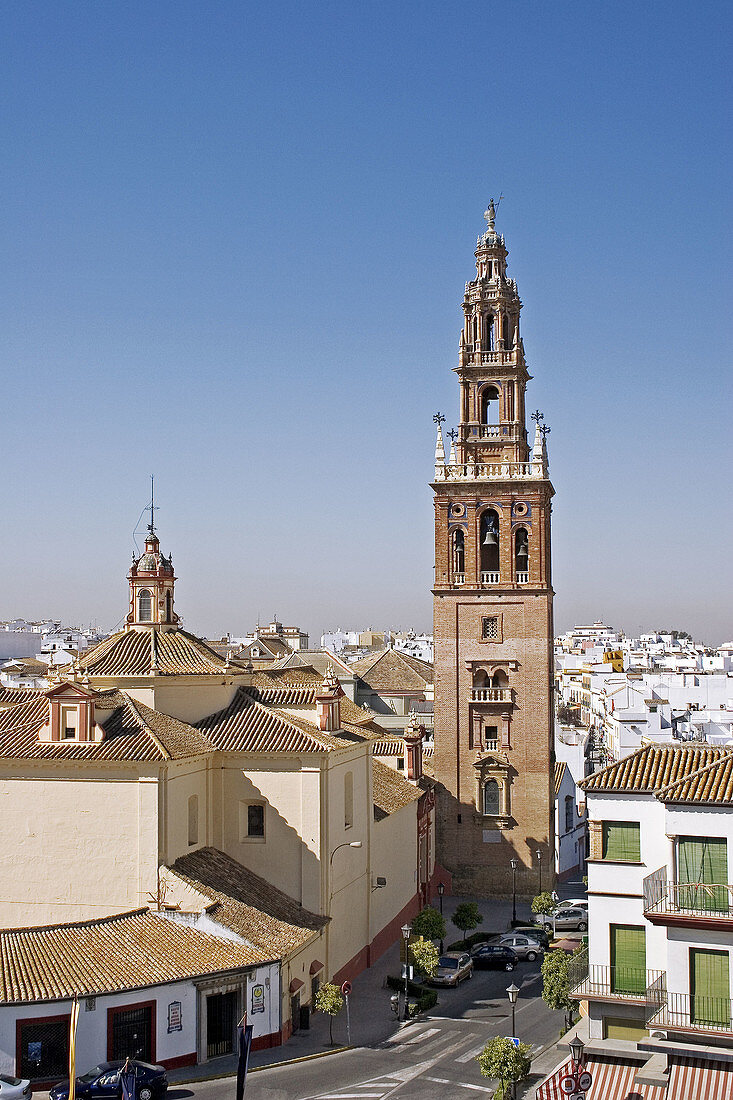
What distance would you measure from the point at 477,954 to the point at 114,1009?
53.1 ft

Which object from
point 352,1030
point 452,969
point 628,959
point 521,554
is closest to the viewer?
point 628,959

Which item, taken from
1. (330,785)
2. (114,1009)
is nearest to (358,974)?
(330,785)

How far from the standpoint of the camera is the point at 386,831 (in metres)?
41.4

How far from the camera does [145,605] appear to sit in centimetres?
3928

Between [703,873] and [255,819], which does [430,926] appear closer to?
[255,819]

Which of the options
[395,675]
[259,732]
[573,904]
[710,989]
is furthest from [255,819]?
[395,675]

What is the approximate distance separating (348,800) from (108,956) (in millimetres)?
11128

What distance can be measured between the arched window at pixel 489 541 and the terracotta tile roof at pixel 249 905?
19.1 m

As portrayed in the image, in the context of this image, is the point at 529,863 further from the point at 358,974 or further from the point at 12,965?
the point at 12,965

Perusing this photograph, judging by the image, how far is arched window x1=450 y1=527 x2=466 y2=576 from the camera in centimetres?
4858

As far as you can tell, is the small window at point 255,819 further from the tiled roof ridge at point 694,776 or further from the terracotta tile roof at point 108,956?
the tiled roof ridge at point 694,776

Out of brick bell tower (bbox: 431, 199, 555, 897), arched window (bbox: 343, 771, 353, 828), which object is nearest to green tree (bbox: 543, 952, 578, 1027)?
arched window (bbox: 343, 771, 353, 828)

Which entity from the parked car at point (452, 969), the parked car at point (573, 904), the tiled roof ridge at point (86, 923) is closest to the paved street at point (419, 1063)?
the parked car at point (452, 969)

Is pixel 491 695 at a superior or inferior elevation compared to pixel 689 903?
superior
